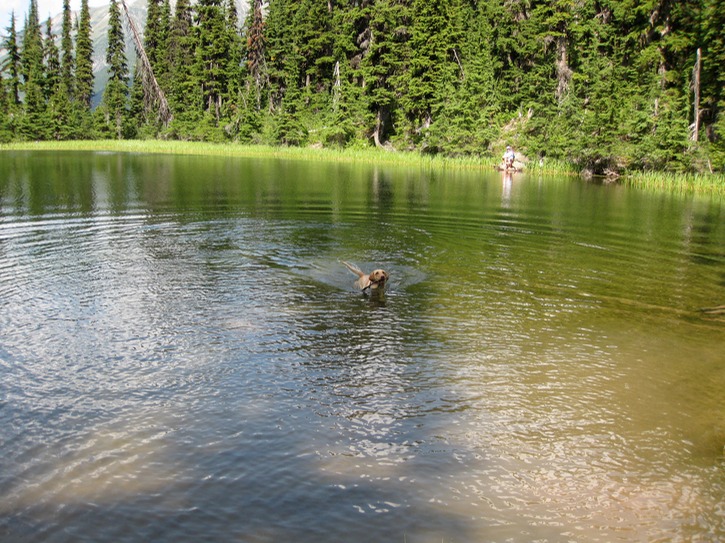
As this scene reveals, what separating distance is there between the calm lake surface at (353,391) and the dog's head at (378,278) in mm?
265

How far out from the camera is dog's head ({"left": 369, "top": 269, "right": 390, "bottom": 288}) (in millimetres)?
9914

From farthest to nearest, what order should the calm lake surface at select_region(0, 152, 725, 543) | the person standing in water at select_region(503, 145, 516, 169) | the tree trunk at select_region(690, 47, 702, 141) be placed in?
the person standing in water at select_region(503, 145, 516, 169) < the tree trunk at select_region(690, 47, 702, 141) < the calm lake surface at select_region(0, 152, 725, 543)

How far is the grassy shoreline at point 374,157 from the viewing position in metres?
29.1

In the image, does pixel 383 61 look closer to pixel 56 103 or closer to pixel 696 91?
pixel 696 91

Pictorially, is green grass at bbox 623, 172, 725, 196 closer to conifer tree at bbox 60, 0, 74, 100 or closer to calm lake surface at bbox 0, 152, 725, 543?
calm lake surface at bbox 0, 152, 725, 543

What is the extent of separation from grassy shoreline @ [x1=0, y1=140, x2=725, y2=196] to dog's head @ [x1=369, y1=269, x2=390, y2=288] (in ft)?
76.5

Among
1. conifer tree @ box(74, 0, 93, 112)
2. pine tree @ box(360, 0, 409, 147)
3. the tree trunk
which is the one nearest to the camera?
the tree trunk

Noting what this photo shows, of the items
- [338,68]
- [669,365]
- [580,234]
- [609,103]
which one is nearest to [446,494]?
[669,365]

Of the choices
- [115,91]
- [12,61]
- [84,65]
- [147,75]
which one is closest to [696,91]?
[147,75]

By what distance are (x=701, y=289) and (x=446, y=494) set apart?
334 inches

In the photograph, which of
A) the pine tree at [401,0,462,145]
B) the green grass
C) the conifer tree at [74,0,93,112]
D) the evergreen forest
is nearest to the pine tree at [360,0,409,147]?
the evergreen forest

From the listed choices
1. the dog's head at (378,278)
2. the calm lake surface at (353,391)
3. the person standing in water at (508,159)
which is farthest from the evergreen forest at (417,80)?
the dog's head at (378,278)

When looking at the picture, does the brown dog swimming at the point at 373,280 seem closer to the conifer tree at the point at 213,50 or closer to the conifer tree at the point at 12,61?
the conifer tree at the point at 213,50

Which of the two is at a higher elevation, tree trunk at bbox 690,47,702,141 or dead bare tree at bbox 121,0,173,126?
dead bare tree at bbox 121,0,173,126
